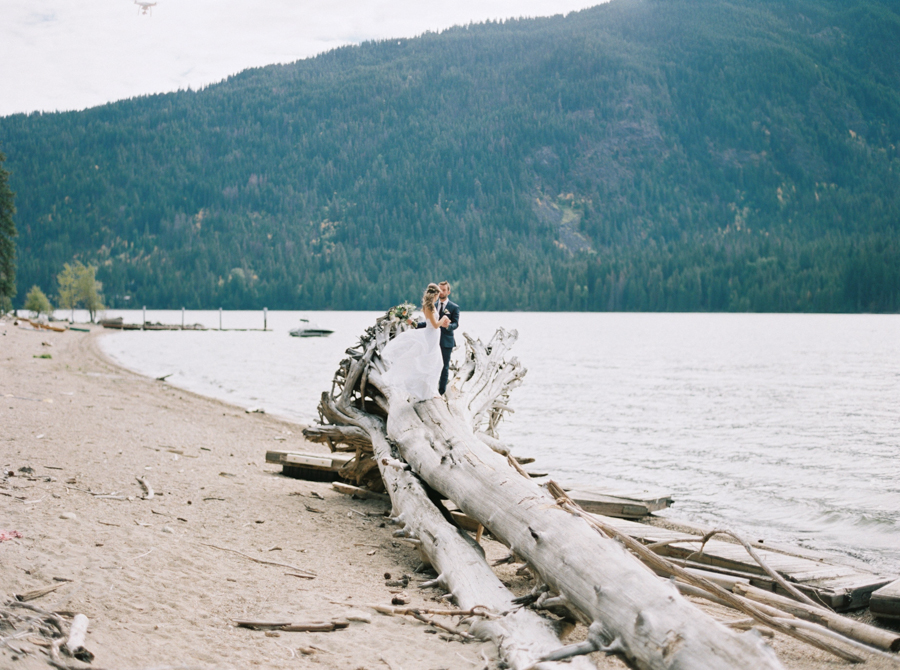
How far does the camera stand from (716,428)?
2258 cm

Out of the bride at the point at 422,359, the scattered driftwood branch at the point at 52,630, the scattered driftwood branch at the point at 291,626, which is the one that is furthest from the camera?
the bride at the point at 422,359

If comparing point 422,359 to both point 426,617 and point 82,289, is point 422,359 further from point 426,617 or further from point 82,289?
point 82,289

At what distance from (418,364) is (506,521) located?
3.78m

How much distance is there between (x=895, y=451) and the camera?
60.3 ft

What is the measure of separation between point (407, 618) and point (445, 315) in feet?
16.9

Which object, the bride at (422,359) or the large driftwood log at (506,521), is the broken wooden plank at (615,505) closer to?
the large driftwood log at (506,521)

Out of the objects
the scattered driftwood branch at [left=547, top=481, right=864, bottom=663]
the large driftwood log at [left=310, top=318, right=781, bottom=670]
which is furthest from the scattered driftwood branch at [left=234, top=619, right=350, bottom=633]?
the scattered driftwood branch at [left=547, top=481, right=864, bottom=663]

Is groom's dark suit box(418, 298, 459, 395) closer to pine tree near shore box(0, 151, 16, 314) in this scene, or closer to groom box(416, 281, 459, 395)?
groom box(416, 281, 459, 395)

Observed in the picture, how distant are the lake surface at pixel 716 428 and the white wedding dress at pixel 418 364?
12.6ft

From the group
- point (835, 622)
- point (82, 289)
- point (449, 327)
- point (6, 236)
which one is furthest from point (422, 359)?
point (82, 289)

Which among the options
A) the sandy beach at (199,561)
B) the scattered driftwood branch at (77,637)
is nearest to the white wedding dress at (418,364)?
the sandy beach at (199,561)

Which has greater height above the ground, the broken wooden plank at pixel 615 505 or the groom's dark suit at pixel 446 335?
the groom's dark suit at pixel 446 335

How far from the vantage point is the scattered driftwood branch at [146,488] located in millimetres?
8367

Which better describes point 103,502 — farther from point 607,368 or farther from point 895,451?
point 607,368
